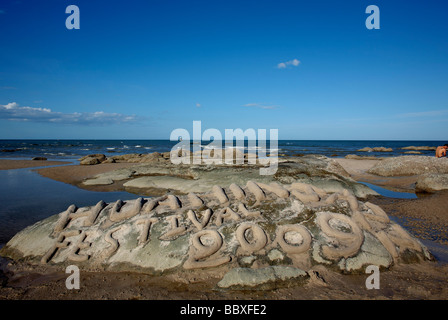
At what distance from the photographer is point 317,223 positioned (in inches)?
152

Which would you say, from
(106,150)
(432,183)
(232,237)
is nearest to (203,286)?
(232,237)

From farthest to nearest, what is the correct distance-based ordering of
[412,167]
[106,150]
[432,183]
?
[106,150]
[412,167]
[432,183]

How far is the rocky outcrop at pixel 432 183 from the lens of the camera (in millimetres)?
9125

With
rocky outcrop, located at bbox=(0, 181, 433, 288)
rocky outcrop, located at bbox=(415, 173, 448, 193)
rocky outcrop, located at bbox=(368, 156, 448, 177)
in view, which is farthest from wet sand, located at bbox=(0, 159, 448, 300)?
rocky outcrop, located at bbox=(368, 156, 448, 177)

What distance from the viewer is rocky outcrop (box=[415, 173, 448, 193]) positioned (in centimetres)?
912

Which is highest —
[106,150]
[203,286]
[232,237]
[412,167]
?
[106,150]

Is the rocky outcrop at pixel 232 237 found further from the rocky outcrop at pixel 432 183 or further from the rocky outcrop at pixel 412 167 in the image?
the rocky outcrop at pixel 412 167

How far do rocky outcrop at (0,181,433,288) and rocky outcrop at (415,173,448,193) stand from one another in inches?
281

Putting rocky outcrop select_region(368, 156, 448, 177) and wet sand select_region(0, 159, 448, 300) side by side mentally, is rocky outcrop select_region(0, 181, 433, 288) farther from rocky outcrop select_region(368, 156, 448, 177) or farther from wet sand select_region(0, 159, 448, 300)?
rocky outcrop select_region(368, 156, 448, 177)

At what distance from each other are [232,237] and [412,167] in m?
14.7

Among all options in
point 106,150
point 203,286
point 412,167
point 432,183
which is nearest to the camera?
point 203,286

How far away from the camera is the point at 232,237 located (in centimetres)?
371

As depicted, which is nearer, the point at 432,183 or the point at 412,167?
the point at 432,183

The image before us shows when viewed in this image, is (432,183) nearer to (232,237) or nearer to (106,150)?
(232,237)
